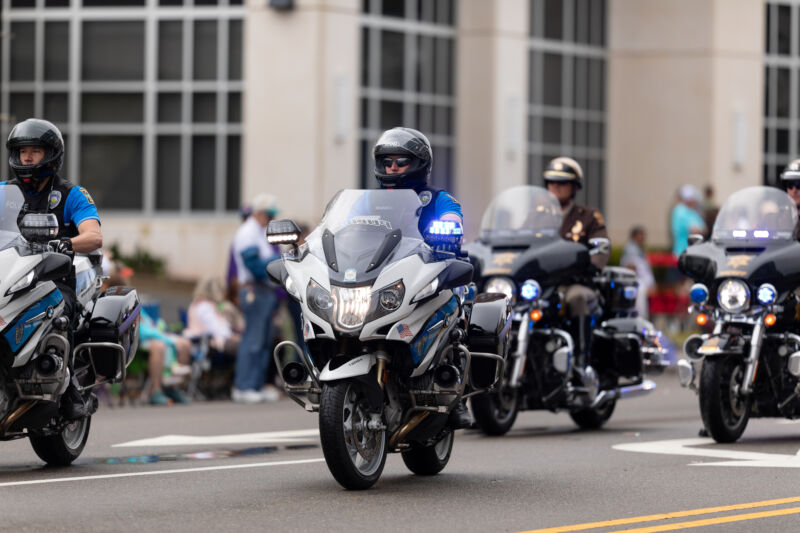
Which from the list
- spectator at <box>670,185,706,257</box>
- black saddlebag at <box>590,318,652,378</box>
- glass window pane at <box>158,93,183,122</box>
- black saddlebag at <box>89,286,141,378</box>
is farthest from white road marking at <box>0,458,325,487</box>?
glass window pane at <box>158,93,183,122</box>

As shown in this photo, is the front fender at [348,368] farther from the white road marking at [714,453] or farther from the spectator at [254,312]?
the spectator at [254,312]

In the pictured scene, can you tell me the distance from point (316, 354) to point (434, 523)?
4.98 ft

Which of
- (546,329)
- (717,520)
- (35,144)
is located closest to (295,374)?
(35,144)

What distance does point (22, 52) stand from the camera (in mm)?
30391

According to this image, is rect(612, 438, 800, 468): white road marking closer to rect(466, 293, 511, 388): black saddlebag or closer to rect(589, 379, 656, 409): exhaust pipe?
rect(589, 379, 656, 409): exhaust pipe

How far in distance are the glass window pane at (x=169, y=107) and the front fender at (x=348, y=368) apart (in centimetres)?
2172

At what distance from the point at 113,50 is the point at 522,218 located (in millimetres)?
18259

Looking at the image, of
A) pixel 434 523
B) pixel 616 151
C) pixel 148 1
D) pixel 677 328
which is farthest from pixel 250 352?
pixel 616 151

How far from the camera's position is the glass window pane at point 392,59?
31578mm

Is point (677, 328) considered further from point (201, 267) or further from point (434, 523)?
point (434, 523)

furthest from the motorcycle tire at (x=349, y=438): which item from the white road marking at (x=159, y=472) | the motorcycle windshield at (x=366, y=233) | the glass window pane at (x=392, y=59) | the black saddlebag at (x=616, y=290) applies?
the glass window pane at (x=392, y=59)

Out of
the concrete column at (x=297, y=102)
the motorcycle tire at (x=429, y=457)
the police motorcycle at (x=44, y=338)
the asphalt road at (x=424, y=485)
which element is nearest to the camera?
the asphalt road at (x=424, y=485)

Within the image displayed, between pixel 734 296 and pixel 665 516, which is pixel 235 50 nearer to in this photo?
pixel 734 296

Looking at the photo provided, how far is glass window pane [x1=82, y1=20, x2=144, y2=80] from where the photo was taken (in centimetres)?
3017
